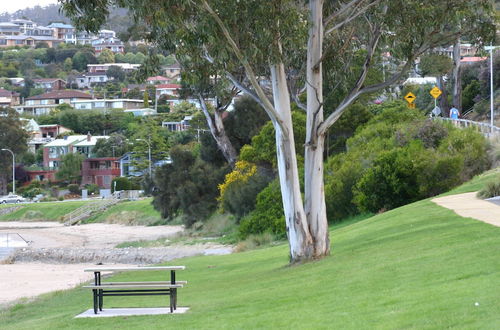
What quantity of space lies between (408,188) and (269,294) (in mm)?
18803

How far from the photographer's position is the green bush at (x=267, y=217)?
4050 centimetres

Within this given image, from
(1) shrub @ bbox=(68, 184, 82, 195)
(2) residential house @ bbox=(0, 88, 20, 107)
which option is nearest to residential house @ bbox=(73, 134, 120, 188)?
(1) shrub @ bbox=(68, 184, 82, 195)

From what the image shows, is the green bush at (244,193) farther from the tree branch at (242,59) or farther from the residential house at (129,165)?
the residential house at (129,165)

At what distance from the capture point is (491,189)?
2633 centimetres

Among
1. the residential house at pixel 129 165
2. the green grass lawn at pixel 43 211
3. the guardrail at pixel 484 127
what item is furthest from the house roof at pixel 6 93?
the guardrail at pixel 484 127

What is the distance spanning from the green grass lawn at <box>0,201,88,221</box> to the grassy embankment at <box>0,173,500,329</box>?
61101 millimetres

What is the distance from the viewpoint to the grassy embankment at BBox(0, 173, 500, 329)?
1220cm

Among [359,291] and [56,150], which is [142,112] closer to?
[56,150]

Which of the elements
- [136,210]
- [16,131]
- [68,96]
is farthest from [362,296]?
[68,96]

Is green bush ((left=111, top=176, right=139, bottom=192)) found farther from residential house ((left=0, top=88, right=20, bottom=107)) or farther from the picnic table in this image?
residential house ((left=0, top=88, right=20, bottom=107))

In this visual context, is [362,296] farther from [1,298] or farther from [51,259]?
[51,259]

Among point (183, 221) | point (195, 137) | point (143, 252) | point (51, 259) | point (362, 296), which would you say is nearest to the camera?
point (362, 296)

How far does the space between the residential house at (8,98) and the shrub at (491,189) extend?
542 feet

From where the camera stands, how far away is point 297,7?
77.7 feet
